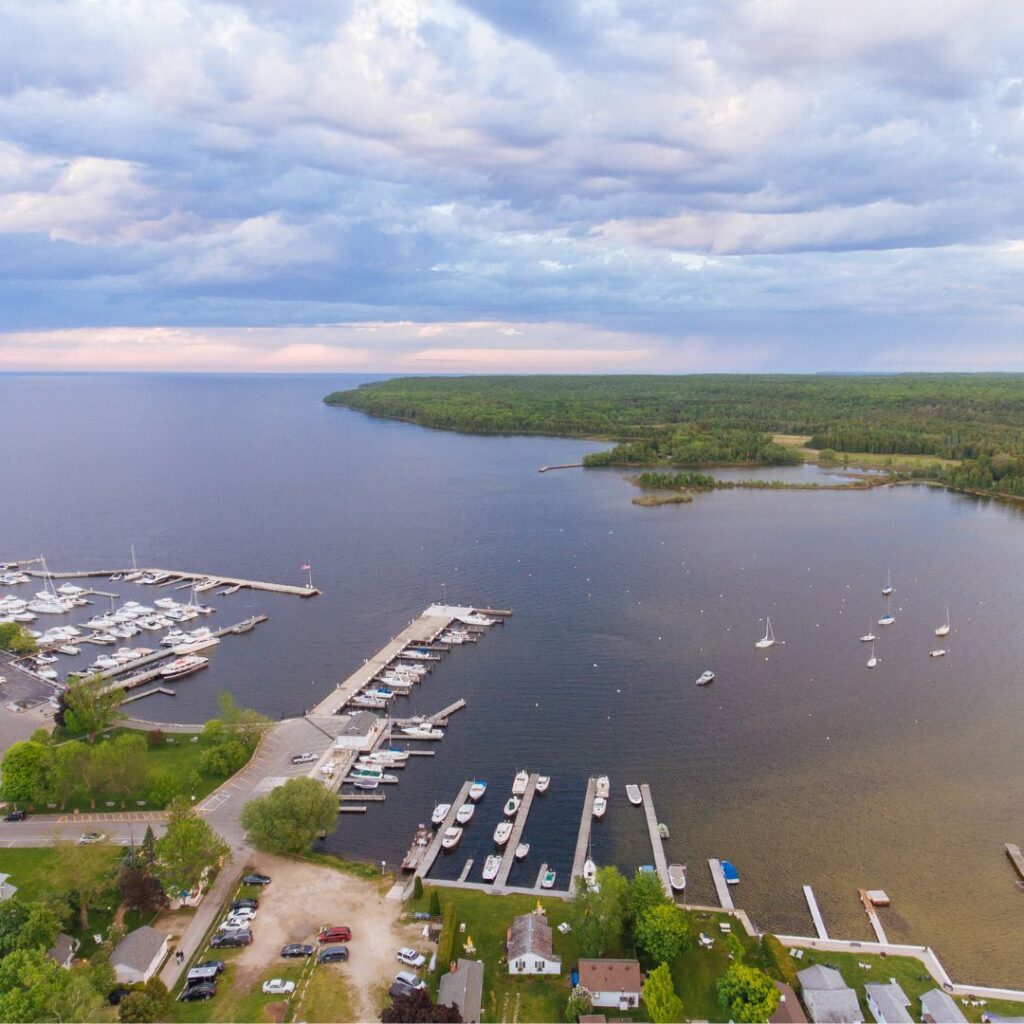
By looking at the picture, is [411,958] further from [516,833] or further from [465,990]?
[516,833]

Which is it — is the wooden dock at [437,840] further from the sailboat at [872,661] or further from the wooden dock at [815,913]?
the sailboat at [872,661]

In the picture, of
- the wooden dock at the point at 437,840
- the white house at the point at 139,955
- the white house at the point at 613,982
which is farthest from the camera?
the wooden dock at the point at 437,840

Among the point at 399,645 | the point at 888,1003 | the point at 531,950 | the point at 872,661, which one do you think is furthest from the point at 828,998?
the point at 399,645

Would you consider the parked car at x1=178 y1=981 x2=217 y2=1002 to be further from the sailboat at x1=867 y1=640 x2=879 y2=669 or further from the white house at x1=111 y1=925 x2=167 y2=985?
the sailboat at x1=867 y1=640 x2=879 y2=669

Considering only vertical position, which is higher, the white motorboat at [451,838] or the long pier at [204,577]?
the long pier at [204,577]

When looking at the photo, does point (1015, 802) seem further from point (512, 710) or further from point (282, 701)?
point (282, 701)

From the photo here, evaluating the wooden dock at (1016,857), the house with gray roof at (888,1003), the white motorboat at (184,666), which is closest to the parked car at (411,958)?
the house with gray roof at (888,1003)
